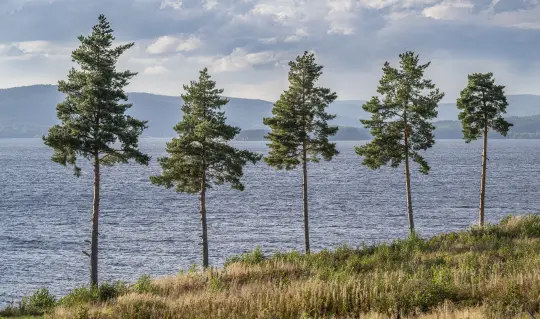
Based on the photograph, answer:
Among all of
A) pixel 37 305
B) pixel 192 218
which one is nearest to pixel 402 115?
pixel 37 305

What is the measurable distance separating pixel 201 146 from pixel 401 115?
48.8 feet

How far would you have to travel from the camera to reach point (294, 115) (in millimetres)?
37500

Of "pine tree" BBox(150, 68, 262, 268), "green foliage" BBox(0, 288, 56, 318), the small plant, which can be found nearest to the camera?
"green foliage" BBox(0, 288, 56, 318)

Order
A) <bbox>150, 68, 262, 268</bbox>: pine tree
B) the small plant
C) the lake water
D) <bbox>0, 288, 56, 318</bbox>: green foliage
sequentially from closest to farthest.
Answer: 1. <bbox>0, 288, 56, 318</bbox>: green foliage
2. the small plant
3. <bbox>150, 68, 262, 268</bbox>: pine tree
4. the lake water

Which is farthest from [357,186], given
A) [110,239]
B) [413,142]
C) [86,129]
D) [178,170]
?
[86,129]

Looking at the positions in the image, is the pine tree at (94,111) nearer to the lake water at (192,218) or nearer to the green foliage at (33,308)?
the green foliage at (33,308)

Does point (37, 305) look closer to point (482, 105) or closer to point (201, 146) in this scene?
point (201, 146)

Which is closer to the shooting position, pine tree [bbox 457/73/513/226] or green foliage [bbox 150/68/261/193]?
green foliage [bbox 150/68/261/193]

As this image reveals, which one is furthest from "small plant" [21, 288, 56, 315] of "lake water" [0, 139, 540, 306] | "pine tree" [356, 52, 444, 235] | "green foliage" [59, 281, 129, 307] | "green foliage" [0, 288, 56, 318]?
"pine tree" [356, 52, 444, 235]

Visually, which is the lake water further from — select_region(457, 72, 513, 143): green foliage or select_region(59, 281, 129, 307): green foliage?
select_region(59, 281, 129, 307): green foliage

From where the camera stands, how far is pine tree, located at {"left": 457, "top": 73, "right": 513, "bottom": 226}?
39.8 meters

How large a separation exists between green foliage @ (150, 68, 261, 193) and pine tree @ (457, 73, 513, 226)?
18.8m

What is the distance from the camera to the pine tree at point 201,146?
33.5 meters

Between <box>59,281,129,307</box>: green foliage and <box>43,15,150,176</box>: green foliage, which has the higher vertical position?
<box>43,15,150,176</box>: green foliage
